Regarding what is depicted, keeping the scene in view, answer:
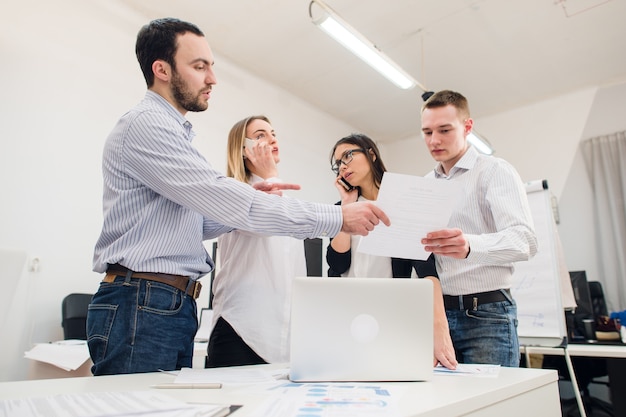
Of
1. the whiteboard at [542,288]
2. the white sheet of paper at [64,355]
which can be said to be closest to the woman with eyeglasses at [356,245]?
the white sheet of paper at [64,355]

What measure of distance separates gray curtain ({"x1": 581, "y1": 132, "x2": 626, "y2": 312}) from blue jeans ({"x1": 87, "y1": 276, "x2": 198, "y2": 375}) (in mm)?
4352

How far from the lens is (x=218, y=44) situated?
3.75m

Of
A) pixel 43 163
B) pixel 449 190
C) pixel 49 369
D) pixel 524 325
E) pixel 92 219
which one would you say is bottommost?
pixel 49 369

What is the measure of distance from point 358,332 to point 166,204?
1.97ft

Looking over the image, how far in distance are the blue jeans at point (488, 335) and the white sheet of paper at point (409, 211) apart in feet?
1.53

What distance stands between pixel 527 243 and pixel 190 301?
1045mm

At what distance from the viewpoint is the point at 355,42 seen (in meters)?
2.97

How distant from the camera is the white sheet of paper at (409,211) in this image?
3.05 feet

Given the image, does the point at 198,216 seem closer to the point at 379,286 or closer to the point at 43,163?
the point at 379,286

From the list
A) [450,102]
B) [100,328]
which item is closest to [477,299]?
[450,102]

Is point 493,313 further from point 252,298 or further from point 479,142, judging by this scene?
point 479,142

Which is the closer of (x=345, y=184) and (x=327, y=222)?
(x=327, y=222)

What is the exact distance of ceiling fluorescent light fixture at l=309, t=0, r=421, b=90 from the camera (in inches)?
105

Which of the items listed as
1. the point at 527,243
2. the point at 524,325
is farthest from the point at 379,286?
the point at 524,325
